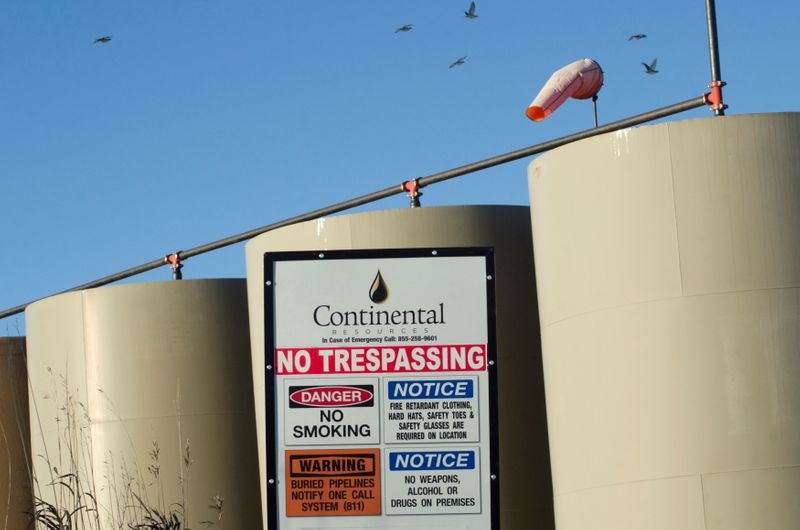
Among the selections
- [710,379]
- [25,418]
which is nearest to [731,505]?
[710,379]

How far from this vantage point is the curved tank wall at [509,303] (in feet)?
35.3

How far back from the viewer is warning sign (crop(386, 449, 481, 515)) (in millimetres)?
4059

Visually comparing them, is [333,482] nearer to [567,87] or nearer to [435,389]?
[435,389]

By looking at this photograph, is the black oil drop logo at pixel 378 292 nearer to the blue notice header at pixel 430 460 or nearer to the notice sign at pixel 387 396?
the notice sign at pixel 387 396

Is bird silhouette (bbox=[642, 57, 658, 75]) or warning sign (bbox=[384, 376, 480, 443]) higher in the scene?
bird silhouette (bbox=[642, 57, 658, 75])

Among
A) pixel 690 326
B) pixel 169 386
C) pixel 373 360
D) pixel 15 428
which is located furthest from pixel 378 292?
pixel 15 428

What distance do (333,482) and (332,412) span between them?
214 mm

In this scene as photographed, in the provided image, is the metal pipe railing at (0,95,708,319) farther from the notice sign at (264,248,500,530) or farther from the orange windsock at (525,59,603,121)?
the notice sign at (264,248,500,530)

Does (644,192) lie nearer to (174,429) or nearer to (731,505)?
(731,505)

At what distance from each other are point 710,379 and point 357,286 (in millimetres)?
4670

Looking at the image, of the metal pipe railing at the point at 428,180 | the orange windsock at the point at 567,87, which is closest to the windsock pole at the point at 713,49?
the metal pipe railing at the point at 428,180

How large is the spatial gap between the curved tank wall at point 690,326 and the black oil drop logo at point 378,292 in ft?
15.2

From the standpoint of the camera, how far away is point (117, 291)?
43.9 feet

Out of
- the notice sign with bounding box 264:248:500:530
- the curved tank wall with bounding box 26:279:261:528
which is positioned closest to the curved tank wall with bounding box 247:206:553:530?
the curved tank wall with bounding box 26:279:261:528
